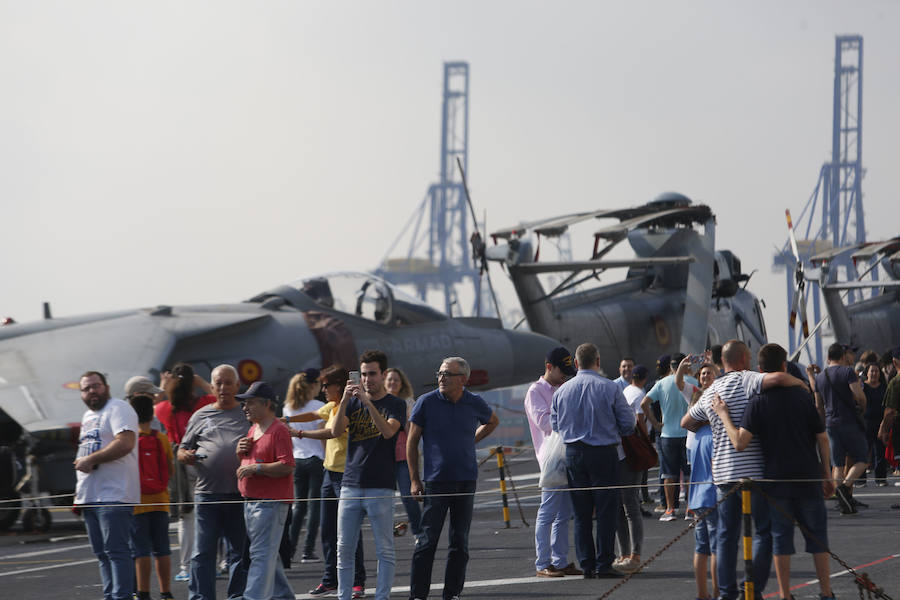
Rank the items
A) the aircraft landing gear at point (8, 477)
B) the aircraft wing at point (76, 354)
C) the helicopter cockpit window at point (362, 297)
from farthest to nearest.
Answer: the helicopter cockpit window at point (362, 297) → the aircraft landing gear at point (8, 477) → the aircraft wing at point (76, 354)

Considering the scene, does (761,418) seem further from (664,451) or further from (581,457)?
(664,451)

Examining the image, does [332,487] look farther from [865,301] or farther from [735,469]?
[865,301]

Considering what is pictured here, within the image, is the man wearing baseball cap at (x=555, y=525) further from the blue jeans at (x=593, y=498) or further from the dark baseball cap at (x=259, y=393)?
the dark baseball cap at (x=259, y=393)

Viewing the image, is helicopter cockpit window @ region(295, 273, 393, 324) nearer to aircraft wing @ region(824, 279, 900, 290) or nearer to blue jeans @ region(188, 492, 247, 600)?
blue jeans @ region(188, 492, 247, 600)

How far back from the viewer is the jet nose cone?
64.7 feet

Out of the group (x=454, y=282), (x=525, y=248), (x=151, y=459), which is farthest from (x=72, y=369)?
(x=454, y=282)

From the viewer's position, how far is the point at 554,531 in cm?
936

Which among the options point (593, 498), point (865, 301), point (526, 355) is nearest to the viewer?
point (593, 498)

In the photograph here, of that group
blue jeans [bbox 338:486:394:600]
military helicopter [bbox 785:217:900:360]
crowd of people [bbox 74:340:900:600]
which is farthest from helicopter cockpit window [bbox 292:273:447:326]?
military helicopter [bbox 785:217:900:360]

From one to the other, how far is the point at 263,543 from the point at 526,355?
41.1ft

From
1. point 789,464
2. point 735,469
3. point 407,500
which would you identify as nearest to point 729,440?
point 735,469

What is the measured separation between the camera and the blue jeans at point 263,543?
295 inches

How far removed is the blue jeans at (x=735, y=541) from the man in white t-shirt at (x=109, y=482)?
12.7ft

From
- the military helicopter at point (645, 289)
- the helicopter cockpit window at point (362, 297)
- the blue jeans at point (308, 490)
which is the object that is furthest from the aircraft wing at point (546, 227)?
the blue jeans at point (308, 490)
